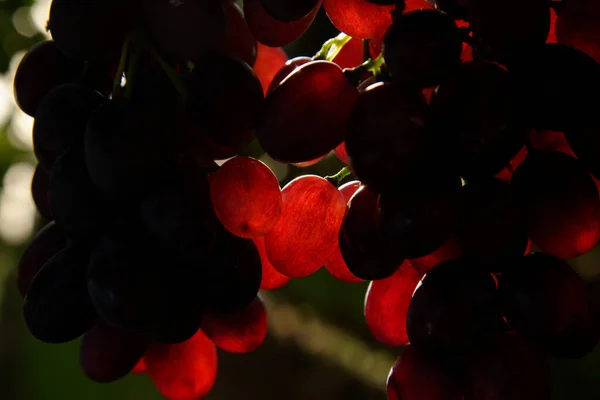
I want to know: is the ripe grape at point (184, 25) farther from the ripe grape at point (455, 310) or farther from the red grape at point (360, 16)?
the ripe grape at point (455, 310)

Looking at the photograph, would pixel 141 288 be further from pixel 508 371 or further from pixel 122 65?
pixel 508 371

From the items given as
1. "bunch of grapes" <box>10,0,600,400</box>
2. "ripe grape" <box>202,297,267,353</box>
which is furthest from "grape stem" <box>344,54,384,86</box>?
"ripe grape" <box>202,297,267,353</box>

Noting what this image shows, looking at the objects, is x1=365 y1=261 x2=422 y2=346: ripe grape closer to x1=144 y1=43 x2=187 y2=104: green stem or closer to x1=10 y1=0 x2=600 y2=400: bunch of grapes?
x1=10 y1=0 x2=600 y2=400: bunch of grapes

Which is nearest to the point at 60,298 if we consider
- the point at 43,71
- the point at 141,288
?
the point at 141,288

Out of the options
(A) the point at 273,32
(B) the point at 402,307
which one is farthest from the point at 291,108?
(B) the point at 402,307

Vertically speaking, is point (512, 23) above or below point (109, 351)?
above

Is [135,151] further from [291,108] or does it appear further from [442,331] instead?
[442,331]

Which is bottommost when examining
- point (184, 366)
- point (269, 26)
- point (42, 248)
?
point (184, 366)

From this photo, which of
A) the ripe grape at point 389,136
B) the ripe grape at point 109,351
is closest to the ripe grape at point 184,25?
the ripe grape at point 389,136
